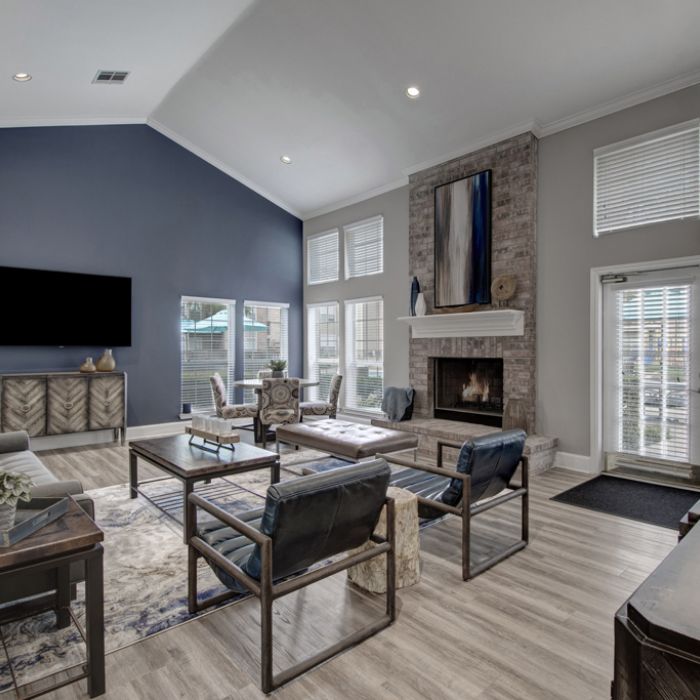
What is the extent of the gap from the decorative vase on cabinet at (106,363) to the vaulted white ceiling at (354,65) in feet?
9.87

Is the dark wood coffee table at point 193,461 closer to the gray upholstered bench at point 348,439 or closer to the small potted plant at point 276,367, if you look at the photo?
the gray upholstered bench at point 348,439

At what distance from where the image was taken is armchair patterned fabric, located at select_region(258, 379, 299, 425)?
237 inches

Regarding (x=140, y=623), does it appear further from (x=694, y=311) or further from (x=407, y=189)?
(x=407, y=189)

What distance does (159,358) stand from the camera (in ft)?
23.2

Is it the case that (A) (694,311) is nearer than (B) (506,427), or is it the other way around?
(A) (694,311)

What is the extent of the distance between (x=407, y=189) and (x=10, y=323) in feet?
17.7

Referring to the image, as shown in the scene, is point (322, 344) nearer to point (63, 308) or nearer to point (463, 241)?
point (463, 241)

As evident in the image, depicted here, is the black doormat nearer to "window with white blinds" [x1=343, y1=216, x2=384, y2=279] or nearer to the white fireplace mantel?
the white fireplace mantel

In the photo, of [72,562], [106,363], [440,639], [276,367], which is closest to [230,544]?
[72,562]

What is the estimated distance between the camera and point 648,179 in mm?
4691

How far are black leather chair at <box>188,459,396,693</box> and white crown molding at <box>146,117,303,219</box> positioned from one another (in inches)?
250

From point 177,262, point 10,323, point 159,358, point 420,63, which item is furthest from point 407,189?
point 10,323

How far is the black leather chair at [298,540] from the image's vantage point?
6.14 feet

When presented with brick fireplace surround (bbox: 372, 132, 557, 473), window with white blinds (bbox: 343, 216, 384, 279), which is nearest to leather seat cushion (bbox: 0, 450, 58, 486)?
brick fireplace surround (bbox: 372, 132, 557, 473)
